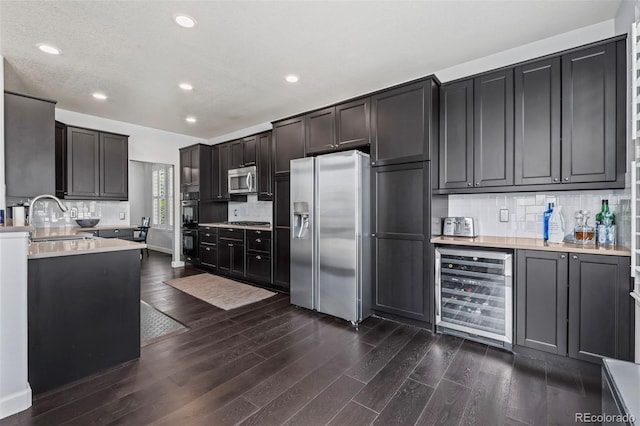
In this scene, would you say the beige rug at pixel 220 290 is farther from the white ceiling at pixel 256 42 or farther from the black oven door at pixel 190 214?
the white ceiling at pixel 256 42

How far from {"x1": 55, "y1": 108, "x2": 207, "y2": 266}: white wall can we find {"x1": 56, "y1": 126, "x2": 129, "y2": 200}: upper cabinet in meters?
0.37

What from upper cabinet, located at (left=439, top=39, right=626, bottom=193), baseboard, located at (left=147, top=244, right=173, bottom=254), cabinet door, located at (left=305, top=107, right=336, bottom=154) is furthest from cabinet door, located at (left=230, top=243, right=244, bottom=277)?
baseboard, located at (left=147, top=244, right=173, bottom=254)

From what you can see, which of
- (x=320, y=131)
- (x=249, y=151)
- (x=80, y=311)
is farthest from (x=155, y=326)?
(x=249, y=151)

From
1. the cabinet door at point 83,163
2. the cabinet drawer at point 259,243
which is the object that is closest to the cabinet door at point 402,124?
the cabinet drawer at point 259,243

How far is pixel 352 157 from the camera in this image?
3.12 m

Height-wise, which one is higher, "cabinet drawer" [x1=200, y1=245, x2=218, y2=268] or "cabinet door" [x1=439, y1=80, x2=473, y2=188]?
"cabinet door" [x1=439, y1=80, x2=473, y2=188]

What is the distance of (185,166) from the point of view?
6.12m

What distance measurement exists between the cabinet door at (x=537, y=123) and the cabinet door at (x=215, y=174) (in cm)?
503

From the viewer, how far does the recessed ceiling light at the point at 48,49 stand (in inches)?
110

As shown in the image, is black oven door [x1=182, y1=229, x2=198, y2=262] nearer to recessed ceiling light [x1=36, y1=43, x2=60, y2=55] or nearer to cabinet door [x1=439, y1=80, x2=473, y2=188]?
recessed ceiling light [x1=36, y1=43, x2=60, y2=55]


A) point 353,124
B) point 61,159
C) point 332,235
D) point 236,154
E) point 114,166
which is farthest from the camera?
point 236,154

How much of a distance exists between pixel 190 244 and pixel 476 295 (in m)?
5.38

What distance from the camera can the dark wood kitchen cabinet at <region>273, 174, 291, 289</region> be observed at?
13.4 feet

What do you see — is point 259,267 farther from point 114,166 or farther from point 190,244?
point 114,166
